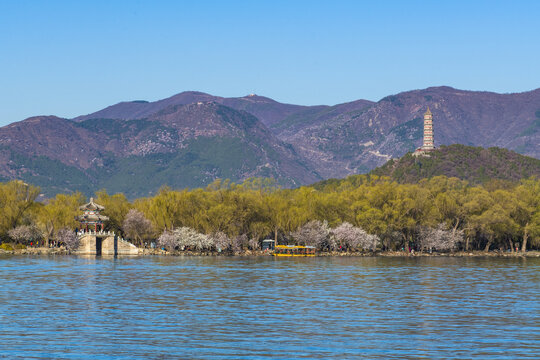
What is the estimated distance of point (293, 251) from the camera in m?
142

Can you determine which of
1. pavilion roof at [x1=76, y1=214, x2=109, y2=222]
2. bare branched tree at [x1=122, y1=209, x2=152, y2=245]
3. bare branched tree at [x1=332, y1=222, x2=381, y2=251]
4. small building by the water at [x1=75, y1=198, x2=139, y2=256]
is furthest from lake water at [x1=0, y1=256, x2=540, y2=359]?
bare branched tree at [x1=122, y1=209, x2=152, y2=245]

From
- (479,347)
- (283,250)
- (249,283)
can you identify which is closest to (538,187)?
(283,250)

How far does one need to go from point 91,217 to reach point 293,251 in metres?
40.5

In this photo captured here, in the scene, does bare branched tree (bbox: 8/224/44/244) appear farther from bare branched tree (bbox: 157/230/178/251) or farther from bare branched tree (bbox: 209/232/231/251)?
bare branched tree (bbox: 209/232/231/251)

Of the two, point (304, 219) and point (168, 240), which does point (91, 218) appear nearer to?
point (168, 240)

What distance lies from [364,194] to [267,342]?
348 ft

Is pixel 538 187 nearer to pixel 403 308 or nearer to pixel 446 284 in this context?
pixel 446 284

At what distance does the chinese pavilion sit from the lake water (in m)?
50.6

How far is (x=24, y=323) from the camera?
162 feet

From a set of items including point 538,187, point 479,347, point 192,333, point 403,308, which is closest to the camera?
point 479,347

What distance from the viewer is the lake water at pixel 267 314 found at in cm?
4075

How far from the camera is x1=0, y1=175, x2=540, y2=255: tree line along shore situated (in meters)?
143

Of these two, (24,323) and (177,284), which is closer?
(24,323)

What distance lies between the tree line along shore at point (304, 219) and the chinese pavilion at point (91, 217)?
105 inches
